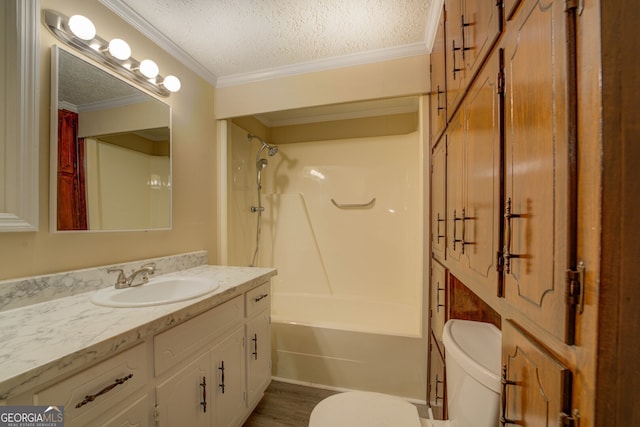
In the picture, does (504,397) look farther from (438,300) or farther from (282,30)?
(282,30)

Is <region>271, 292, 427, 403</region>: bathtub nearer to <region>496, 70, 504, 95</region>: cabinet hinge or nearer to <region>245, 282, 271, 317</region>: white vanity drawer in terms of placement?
<region>245, 282, 271, 317</region>: white vanity drawer

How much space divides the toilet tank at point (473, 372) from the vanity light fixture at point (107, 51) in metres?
2.07

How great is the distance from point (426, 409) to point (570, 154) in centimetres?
188

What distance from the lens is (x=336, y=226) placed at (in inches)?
108

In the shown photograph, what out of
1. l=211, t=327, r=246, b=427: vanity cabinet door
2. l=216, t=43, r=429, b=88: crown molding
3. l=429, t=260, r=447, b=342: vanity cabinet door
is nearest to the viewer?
l=211, t=327, r=246, b=427: vanity cabinet door

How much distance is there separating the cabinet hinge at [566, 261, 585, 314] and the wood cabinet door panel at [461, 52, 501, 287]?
259 mm

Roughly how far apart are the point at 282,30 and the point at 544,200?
168 cm

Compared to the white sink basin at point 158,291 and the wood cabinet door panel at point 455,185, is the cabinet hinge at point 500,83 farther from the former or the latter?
the white sink basin at point 158,291

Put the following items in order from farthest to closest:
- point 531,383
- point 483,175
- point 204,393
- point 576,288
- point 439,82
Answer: point 439,82 → point 204,393 → point 483,175 → point 531,383 → point 576,288

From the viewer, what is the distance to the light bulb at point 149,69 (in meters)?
1.47

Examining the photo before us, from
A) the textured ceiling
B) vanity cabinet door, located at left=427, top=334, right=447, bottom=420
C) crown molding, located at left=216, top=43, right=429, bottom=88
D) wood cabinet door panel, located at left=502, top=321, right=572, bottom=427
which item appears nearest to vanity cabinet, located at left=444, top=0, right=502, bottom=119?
the textured ceiling

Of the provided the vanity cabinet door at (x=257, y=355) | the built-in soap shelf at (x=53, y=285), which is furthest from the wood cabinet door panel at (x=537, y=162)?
the built-in soap shelf at (x=53, y=285)

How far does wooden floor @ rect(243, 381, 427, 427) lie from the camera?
156 cm

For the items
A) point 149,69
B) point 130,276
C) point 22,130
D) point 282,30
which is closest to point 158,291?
point 130,276
